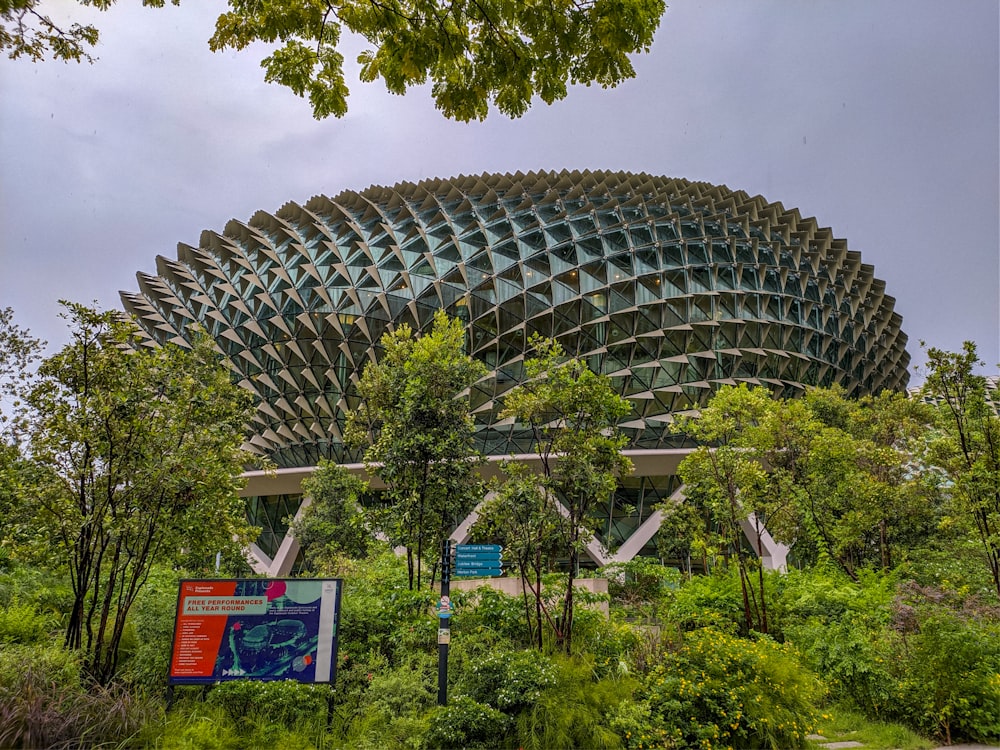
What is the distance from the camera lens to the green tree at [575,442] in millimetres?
10930

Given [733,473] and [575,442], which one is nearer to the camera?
[575,442]

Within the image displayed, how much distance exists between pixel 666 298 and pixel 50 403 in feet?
88.8

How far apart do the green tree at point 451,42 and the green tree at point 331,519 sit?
50.0 ft

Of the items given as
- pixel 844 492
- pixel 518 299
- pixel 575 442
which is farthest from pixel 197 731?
pixel 518 299

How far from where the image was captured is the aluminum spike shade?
2797cm

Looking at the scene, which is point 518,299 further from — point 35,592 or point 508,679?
point 508,679

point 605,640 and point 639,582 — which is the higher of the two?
point 639,582

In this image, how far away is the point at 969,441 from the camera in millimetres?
12688

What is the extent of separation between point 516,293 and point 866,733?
22875mm

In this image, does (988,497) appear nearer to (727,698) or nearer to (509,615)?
(727,698)

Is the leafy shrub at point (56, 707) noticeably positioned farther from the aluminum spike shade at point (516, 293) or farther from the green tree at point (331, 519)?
the aluminum spike shade at point (516, 293)

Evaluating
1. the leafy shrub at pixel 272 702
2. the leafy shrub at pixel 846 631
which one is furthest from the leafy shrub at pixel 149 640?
the leafy shrub at pixel 846 631

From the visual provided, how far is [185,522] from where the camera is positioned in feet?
30.6

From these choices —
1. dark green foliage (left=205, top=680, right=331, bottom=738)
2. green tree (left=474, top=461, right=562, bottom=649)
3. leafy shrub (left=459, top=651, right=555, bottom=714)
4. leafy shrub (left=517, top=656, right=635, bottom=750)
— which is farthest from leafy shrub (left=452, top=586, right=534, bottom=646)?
dark green foliage (left=205, top=680, right=331, bottom=738)
